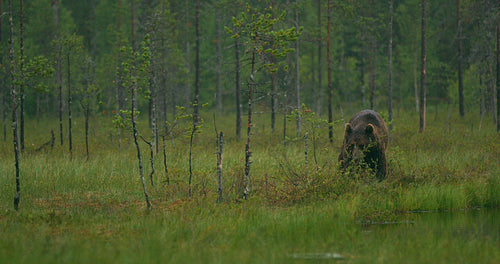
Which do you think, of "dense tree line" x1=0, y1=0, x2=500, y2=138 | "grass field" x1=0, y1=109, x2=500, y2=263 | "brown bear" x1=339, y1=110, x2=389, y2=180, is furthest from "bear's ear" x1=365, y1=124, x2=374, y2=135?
"dense tree line" x1=0, y1=0, x2=500, y2=138

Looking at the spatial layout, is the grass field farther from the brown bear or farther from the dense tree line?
the dense tree line

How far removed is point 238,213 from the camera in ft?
29.3

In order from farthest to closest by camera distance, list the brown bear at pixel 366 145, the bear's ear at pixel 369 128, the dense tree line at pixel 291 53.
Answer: the dense tree line at pixel 291 53
the brown bear at pixel 366 145
the bear's ear at pixel 369 128

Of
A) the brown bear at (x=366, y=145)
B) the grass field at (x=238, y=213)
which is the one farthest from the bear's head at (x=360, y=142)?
the grass field at (x=238, y=213)

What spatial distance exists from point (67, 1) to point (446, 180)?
1781 inches

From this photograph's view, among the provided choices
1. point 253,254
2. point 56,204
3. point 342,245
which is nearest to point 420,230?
point 342,245

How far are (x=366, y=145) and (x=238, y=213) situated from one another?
440cm

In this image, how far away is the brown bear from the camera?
37.8ft

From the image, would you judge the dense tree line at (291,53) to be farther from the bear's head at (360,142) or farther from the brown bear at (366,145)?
the bear's head at (360,142)

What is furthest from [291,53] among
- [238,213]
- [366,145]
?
[238,213]

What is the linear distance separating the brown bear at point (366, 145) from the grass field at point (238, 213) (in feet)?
1.51

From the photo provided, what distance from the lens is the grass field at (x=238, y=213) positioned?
686cm

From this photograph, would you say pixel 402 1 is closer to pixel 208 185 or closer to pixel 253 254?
pixel 208 185

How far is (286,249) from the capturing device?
715 centimetres
